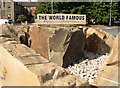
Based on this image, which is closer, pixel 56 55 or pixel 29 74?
pixel 29 74

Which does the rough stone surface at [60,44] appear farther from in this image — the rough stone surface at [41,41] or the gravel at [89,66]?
the gravel at [89,66]

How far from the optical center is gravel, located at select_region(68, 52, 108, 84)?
17.5 feet

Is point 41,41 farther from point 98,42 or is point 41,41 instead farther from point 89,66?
point 98,42

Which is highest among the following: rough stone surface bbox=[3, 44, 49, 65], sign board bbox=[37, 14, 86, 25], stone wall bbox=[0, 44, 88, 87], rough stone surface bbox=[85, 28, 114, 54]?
sign board bbox=[37, 14, 86, 25]

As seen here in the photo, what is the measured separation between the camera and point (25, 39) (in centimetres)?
697

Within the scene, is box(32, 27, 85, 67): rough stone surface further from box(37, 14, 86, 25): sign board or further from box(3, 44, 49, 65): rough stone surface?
box(37, 14, 86, 25): sign board

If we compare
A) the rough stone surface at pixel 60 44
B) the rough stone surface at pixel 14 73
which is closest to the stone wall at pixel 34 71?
the rough stone surface at pixel 14 73

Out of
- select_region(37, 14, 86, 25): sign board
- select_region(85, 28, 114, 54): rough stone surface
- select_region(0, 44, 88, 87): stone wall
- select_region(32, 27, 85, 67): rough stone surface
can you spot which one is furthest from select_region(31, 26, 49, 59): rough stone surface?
select_region(37, 14, 86, 25): sign board

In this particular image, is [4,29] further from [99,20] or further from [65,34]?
[99,20]

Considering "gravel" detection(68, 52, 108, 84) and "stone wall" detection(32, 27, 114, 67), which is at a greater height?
"stone wall" detection(32, 27, 114, 67)

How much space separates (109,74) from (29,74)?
1.02 metres

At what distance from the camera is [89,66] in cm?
600

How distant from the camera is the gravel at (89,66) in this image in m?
5.35

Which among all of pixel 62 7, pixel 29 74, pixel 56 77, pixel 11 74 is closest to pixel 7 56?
pixel 11 74
